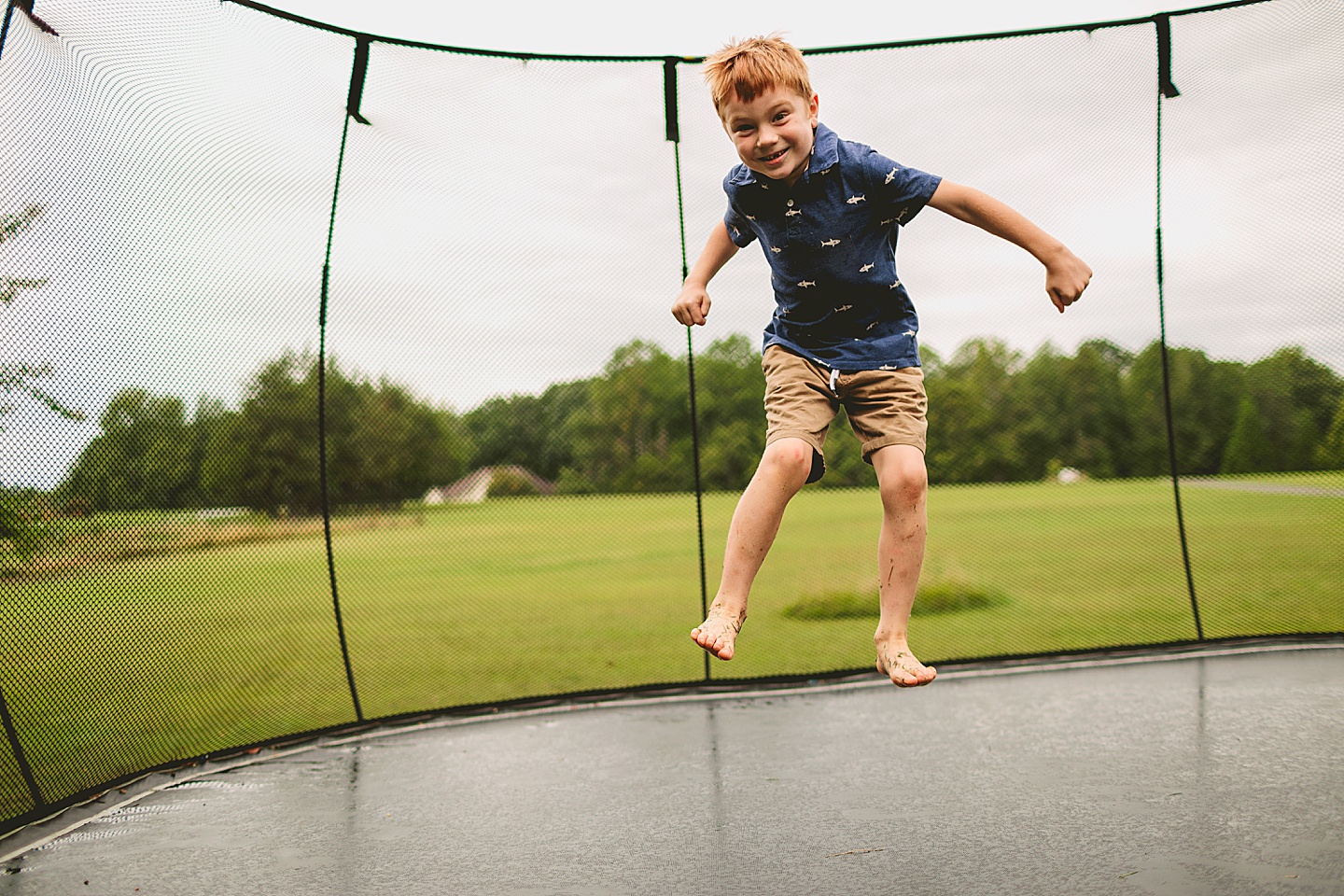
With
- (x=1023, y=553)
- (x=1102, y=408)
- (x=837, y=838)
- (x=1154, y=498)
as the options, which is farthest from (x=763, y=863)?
(x=1023, y=553)

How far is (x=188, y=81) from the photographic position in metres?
2.62

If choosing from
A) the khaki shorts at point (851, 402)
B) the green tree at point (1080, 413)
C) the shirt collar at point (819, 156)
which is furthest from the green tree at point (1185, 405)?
the shirt collar at point (819, 156)

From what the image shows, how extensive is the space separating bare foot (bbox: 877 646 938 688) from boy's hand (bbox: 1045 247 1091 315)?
684 mm

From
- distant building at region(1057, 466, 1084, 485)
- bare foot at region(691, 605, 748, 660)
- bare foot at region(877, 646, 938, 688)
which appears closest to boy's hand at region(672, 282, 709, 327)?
bare foot at region(691, 605, 748, 660)

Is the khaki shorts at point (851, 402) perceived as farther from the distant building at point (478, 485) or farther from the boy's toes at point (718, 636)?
the distant building at point (478, 485)

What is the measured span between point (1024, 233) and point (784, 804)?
1.34 m

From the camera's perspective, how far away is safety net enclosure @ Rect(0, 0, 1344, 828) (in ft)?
7.67

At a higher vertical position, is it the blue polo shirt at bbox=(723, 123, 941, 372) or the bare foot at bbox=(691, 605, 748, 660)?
the blue polo shirt at bbox=(723, 123, 941, 372)

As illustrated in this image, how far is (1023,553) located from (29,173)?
37.9ft

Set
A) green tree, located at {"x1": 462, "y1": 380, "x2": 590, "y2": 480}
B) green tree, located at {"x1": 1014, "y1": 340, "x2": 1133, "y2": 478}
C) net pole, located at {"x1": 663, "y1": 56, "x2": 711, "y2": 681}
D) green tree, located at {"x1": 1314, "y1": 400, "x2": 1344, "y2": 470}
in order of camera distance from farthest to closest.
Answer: green tree, located at {"x1": 1014, "y1": 340, "x2": 1133, "y2": 478} → green tree, located at {"x1": 1314, "y1": 400, "x2": 1344, "y2": 470} → green tree, located at {"x1": 462, "y1": 380, "x2": 590, "y2": 480} → net pole, located at {"x1": 663, "y1": 56, "x2": 711, "y2": 681}

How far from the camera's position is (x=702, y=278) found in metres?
1.92

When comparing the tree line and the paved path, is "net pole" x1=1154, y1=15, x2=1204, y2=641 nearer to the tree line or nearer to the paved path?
the tree line

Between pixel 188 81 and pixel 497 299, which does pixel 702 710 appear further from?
pixel 188 81

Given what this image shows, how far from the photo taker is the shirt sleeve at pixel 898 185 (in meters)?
1.78
